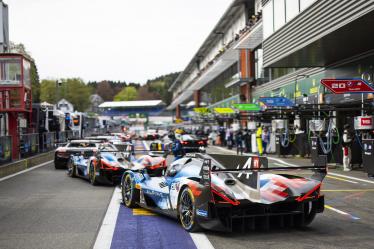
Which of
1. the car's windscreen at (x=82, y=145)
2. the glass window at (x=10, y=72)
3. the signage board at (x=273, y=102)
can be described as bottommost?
the car's windscreen at (x=82, y=145)

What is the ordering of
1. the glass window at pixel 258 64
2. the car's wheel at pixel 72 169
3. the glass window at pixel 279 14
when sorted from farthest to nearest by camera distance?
the glass window at pixel 258 64, the glass window at pixel 279 14, the car's wheel at pixel 72 169

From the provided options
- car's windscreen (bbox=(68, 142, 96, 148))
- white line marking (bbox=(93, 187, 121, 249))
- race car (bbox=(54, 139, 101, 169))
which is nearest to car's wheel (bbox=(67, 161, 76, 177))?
race car (bbox=(54, 139, 101, 169))

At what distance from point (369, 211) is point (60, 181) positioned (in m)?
10.1

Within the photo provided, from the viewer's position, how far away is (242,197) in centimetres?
772

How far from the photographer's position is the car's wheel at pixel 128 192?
423 inches

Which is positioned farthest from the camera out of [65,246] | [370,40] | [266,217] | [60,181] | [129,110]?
[129,110]

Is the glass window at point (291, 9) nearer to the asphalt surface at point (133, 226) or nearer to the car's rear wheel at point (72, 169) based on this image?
the asphalt surface at point (133, 226)

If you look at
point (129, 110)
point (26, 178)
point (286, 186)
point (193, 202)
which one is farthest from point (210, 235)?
point (129, 110)

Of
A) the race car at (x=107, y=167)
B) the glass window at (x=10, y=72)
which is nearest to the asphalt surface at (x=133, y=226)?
the race car at (x=107, y=167)

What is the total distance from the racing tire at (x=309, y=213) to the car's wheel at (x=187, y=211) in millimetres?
1701

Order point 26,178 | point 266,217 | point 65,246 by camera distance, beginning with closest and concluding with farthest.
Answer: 1. point 65,246
2. point 266,217
3. point 26,178

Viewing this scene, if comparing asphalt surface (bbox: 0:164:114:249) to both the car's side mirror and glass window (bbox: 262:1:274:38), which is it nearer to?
the car's side mirror

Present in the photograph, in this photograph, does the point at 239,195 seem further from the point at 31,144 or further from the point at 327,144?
the point at 31,144

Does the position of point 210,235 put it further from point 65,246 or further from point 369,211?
point 369,211
